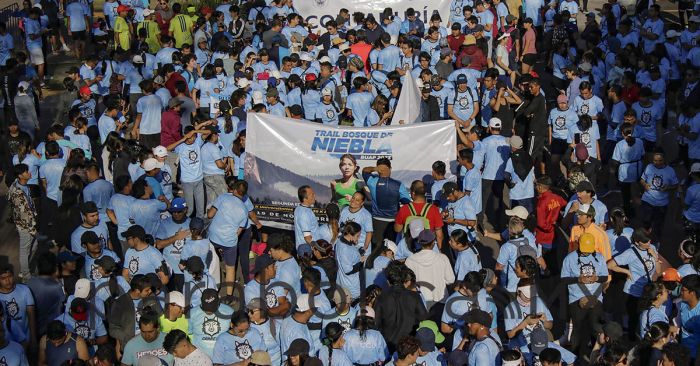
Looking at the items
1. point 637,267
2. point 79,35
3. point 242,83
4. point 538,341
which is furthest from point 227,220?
point 79,35

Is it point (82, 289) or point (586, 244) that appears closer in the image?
point (82, 289)

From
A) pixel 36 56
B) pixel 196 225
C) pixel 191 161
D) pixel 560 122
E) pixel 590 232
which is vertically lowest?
pixel 36 56

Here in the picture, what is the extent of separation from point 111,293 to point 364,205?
13.0 ft

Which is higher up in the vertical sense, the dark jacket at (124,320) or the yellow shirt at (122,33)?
the dark jacket at (124,320)

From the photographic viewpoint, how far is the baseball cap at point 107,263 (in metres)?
10.8

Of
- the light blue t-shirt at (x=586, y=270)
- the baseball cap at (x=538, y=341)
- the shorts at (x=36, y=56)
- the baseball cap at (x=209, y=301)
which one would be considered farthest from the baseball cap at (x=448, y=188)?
the shorts at (x=36, y=56)

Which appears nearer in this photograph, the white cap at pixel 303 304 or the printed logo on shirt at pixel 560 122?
the white cap at pixel 303 304

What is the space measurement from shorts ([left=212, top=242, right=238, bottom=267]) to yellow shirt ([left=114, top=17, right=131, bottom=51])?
11066 mm

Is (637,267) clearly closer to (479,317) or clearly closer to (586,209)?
(586,209)

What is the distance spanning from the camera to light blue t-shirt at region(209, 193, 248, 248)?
40.9 ft

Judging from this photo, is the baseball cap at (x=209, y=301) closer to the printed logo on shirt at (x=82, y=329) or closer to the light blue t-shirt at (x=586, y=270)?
the printed logo on shirt at (x=82, y=329)

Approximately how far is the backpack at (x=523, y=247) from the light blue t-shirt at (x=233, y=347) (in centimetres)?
328

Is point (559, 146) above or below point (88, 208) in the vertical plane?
below

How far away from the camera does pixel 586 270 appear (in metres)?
10.9
